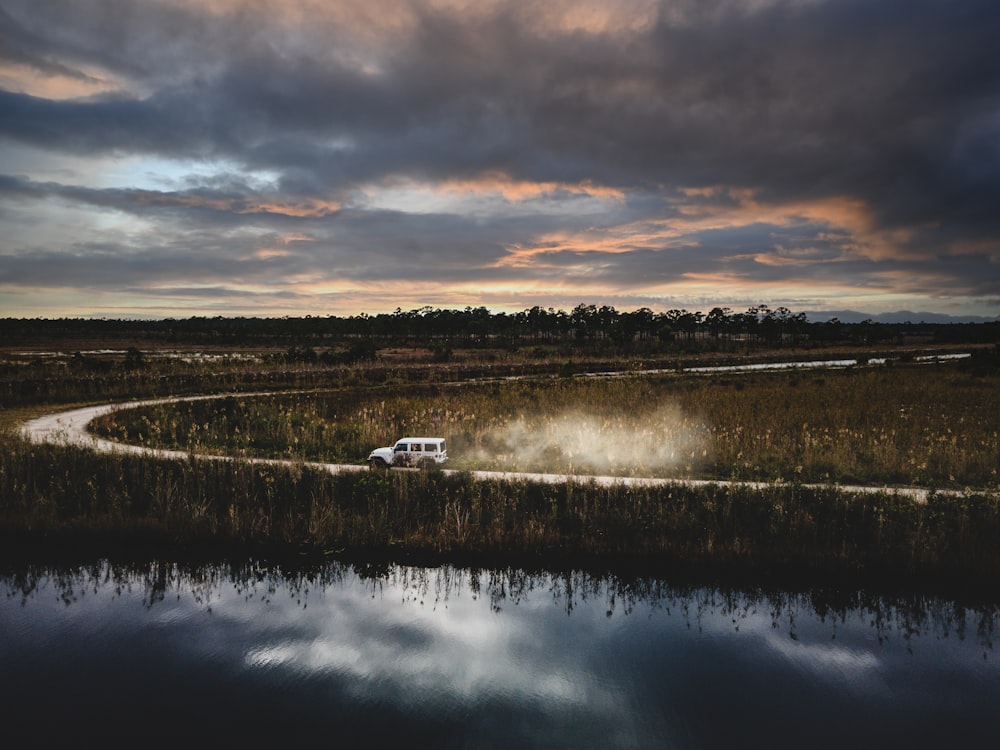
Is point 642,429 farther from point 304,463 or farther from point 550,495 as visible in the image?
point 304,463

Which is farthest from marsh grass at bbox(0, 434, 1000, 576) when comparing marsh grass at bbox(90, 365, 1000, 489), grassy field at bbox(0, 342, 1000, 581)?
marsh grass at bbox(90, 365, 1000, 489)

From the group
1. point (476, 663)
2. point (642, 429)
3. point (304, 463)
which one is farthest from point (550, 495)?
point (642, 429)

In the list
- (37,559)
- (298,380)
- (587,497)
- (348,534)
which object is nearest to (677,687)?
(587,497)

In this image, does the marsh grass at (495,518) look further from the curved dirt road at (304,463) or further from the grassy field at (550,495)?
the curved dirt road at (304,463)

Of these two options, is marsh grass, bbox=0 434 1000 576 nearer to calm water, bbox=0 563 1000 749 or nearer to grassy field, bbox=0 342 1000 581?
grassy field, bbox=0 342 1000 581

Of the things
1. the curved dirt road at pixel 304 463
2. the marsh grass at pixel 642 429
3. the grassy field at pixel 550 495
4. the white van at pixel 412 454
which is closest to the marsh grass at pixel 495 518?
the grassy field at pixel 550 495
